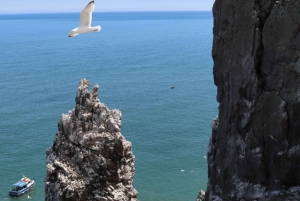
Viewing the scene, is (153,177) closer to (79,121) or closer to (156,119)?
(156,119)

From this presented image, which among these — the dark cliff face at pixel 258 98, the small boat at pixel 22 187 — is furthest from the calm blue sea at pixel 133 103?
the dark cliff face at pixel 258 98

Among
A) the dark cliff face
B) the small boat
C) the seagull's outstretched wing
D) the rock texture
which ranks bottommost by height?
the small boat

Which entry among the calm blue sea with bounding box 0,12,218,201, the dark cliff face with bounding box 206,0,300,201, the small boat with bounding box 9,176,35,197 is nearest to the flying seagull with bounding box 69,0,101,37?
the dark cliff face with bounding box 206,0,300,201

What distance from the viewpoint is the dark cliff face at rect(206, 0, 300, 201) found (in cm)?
1753

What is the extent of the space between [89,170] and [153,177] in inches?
1277

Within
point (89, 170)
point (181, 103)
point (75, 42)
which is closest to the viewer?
point (89, 170)

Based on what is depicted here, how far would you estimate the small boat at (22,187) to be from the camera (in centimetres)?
5803

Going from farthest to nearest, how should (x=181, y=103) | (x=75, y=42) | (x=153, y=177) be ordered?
(x=75, y=42)
(x=181, y=103)
(x=153, y=177)

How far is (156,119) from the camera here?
8462 cm

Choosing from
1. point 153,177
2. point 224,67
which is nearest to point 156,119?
point 153,177

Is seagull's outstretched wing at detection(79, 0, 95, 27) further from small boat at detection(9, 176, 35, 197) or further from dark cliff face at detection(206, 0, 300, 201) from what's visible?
small boat at detection(9, 176, 35, 197)

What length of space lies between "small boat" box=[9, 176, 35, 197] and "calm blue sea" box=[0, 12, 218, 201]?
0.94 meters

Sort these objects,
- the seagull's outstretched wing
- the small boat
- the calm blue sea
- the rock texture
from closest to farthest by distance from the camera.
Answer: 1. the seagull's outstretched wing
2. the rock texture
3. the small boat
4. the calm blue sea

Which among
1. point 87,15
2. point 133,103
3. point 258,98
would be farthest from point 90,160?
point 133,103
